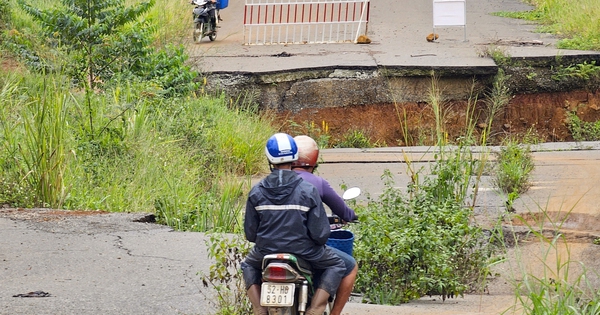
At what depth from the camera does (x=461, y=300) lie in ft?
21.4

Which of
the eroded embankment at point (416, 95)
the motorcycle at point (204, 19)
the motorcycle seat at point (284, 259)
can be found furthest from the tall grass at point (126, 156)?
the motorcycle at point (204, 19)

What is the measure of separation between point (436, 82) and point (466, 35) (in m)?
3.49

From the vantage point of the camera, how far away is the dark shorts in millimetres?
4500

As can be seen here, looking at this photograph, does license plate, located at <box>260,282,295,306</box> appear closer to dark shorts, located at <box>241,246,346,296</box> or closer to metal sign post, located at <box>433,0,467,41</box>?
dark shorts, located at <box>241,246,346,296</box>

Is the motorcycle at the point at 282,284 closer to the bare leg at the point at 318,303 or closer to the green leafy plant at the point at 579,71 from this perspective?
the bare leg at the point at 318,303

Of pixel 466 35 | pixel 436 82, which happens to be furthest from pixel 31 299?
pixel 466 35

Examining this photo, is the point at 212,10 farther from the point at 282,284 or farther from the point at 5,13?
the point at 282,284

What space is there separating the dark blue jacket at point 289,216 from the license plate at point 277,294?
219mm

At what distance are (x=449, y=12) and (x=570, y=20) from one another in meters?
2.64

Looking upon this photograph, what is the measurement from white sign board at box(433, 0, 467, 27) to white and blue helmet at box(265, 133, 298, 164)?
1313cm

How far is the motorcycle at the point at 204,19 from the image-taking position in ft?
55.2

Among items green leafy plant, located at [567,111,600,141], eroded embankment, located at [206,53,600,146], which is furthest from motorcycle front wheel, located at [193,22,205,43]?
green leafy plant, located at [567,111,600,141]

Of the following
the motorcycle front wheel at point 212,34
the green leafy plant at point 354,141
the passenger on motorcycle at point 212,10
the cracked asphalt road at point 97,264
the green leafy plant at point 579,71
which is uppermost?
the passenger on motorcycle at point 212,10

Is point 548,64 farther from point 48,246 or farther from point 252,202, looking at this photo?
point 252,202
